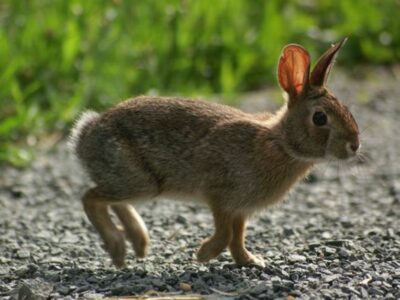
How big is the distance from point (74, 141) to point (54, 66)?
2901mm

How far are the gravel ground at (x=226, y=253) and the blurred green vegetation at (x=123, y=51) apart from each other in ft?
1.37

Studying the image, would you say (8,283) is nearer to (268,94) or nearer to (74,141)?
(74,141)

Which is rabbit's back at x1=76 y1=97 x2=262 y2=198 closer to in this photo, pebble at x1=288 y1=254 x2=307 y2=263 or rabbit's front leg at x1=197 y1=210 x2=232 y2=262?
rabbit's front leg at x1=197 y1=210 x2=232 y2=262

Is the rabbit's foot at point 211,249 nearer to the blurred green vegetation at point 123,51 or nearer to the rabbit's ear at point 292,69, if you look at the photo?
the rabbit's ear at point 292,69

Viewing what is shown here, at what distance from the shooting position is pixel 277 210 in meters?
7.76

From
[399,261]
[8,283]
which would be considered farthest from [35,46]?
[399,261]

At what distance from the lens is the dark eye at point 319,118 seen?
237 inches

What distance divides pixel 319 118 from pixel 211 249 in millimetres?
994

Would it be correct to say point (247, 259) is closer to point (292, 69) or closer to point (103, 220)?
point (103, 220)

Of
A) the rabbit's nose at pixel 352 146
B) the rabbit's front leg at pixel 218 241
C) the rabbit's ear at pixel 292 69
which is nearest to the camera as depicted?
the rabbit's nose at pixel 352 146

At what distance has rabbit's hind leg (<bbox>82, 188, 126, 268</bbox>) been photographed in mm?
6348

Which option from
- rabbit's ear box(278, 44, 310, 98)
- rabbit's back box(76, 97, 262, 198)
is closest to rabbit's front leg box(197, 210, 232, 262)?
rabbit's back box(76, 97, 262, 198)

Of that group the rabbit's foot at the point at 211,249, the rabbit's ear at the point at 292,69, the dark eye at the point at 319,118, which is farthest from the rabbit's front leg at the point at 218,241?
the rabbit's ear at the point at 292,69

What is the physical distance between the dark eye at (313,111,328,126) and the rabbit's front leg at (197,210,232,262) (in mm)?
Result: 768
